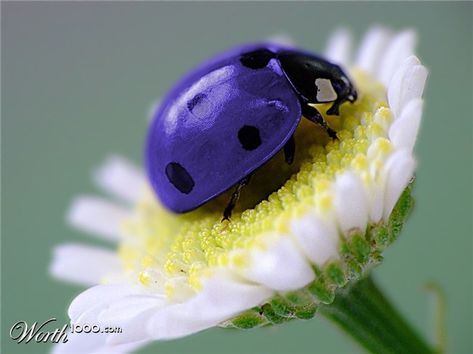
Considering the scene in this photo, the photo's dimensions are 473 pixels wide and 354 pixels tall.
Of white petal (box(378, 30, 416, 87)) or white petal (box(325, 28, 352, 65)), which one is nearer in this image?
white petal (box(378, 30, 416, 87))

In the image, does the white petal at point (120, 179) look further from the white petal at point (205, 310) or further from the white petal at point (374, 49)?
the white petal at point (205, 310)

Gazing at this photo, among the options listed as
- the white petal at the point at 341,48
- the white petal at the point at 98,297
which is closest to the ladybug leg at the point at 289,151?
the white petal at the point at 98,297

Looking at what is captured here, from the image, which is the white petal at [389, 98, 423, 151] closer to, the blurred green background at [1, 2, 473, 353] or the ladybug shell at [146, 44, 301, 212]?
the ladybug shell at [146, 44, 301, 212]

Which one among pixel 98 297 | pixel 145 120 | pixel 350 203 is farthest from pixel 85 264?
pixel 145 120

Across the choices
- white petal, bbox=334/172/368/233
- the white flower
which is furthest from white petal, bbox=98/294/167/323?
white petal, bbox=334/172/368/233

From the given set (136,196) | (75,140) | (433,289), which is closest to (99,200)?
(136,196)

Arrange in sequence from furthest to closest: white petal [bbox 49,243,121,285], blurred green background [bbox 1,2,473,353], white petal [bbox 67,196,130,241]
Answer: blurred green background [bbox 1,2,473,353] < white petal [bbox 67,196,130,241] < white petal [bbox 49,243,121,285]

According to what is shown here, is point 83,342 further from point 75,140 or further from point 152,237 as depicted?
point 75,140
